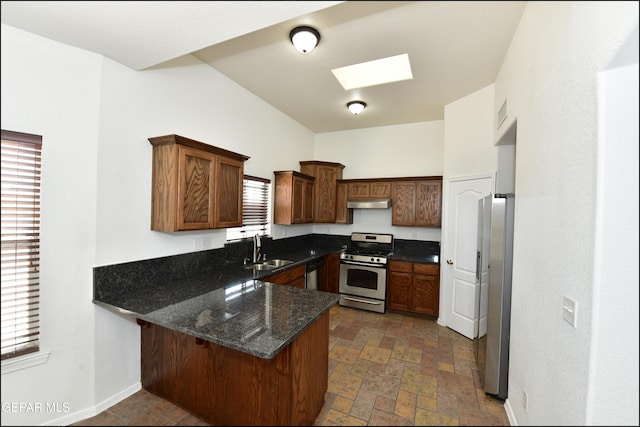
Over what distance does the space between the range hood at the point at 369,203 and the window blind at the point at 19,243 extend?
3.69 meters

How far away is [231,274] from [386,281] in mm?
2278

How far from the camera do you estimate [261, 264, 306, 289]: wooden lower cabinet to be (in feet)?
8.80

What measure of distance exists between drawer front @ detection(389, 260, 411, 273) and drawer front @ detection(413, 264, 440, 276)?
9cm

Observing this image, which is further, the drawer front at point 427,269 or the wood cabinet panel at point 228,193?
the drawer front at point 427,269

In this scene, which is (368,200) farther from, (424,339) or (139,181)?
(139,181)

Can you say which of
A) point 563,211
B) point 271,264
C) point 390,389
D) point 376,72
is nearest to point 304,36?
point 376,72

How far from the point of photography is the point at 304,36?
1686mm

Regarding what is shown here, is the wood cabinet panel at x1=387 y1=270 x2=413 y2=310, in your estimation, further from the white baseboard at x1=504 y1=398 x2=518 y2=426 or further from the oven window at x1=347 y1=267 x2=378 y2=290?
the white baseboard at x1=504 y1=398 x2=518 y2=426

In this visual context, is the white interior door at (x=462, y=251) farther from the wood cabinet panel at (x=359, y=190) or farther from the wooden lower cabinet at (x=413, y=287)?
the wood cabinet panel at (x=359, y=190)

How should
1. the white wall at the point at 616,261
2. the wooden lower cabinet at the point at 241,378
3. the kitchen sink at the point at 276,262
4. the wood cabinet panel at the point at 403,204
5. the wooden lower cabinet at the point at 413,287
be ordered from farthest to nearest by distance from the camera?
the wood cabinet panel at the point at 403,204
the wooden lower cabinet at the point at 413,287
the kitchen sink at the point at 276,262
the wooden lower cabinet at the point at 241,378
the white wall at the point at 616,261

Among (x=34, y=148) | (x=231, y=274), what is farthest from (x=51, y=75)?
(x=231, y=274)

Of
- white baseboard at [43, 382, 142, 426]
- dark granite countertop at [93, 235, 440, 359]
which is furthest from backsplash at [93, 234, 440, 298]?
white baseboard at [43, 382, 142, 426]

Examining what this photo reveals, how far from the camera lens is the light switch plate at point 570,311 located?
0.71 m

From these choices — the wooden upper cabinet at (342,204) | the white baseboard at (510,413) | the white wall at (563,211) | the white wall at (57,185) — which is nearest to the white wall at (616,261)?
the white wall at (563,211)
